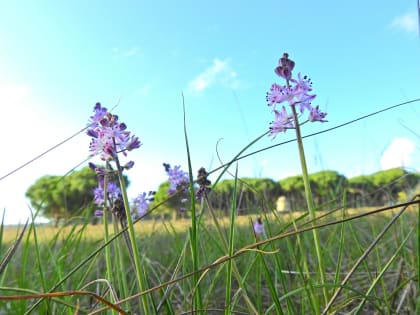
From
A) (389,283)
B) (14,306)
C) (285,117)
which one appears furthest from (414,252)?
(14,306)

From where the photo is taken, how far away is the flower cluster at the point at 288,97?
1431mm

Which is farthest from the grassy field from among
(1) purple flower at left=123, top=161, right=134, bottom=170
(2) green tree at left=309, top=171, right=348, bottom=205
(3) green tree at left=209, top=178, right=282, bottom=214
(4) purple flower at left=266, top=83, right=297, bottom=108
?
(2) green tree at left=309, top=171, right=348, bottom=205

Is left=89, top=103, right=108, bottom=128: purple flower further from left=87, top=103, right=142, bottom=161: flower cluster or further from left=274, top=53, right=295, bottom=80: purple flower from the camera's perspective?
left=274, top=53, right=295, bottom=80: purple flower

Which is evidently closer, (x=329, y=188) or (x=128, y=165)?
(x=128, y=165)

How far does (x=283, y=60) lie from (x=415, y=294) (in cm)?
158

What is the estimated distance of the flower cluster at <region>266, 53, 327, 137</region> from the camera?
1.43 meters

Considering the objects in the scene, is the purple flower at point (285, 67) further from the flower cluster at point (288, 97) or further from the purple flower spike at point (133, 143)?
the purple flower spike at point (133, 143)

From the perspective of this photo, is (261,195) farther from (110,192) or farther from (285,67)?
(110,192)

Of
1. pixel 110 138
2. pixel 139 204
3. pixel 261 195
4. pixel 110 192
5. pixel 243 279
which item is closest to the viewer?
pixel 110 138

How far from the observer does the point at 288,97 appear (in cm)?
142

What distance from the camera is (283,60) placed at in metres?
1.44

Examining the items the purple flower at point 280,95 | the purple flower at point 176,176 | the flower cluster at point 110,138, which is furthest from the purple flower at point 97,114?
the purple flower at point 176,176

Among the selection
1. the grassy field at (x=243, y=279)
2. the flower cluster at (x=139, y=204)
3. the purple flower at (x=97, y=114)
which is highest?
the purple flower at (x=97, y=114)

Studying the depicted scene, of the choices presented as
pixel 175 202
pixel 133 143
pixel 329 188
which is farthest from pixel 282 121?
pixel 175 202
